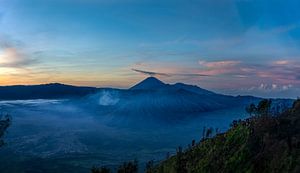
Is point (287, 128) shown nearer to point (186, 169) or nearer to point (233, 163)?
point (233, 163)

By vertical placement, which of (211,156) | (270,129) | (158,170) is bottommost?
(158,170)

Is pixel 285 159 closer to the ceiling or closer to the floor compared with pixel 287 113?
closer to the floor

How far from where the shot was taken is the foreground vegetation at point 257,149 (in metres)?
50.8

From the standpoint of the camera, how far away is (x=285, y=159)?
4959 centimetres

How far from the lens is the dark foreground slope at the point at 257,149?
50.7m

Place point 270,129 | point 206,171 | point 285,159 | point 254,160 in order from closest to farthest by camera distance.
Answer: point 285,159, point 254,160, point 270,129, point 206,171

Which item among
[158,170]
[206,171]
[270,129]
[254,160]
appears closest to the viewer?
[254,160]

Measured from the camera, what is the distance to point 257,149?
56156mm

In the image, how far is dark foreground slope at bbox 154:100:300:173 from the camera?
5072cm

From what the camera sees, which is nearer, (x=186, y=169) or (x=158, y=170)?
(x=186, y=169)

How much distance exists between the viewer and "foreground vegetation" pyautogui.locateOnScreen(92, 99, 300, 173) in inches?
1998

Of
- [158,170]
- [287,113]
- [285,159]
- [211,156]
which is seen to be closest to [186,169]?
[211,156]

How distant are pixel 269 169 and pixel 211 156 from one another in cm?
1629

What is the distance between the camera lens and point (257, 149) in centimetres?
5616
